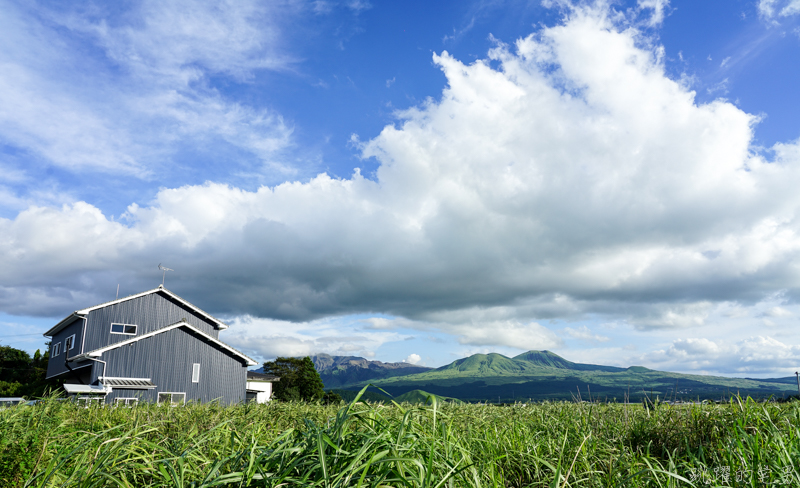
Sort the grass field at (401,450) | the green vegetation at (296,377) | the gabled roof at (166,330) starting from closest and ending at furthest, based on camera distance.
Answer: the grass field at (401,450), the gabled roof at (166,330), the green vegetation at (296,377)

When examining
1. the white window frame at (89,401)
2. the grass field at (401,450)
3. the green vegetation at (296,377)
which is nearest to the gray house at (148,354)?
the green vegetation at (296,377)

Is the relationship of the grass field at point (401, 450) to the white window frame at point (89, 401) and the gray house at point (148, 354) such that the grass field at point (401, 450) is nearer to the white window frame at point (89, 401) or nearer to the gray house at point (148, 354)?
the white window frame at point (89, 401)

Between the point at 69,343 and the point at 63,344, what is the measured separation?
6.72 ft

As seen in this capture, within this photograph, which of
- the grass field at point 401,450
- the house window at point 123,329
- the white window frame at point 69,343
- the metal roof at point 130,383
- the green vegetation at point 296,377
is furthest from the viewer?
the green vegetation at point 296,377

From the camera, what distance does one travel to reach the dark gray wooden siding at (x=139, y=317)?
96.1 ft

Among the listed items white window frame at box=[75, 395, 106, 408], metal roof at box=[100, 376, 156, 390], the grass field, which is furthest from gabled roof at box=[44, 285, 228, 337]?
the grass field

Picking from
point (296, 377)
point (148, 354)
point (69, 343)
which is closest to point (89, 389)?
point (148, 354)

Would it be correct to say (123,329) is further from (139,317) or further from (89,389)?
(89,389)

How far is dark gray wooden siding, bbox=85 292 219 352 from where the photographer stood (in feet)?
96.1

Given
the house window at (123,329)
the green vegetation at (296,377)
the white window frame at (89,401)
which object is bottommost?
the green vegetation at (296,377)

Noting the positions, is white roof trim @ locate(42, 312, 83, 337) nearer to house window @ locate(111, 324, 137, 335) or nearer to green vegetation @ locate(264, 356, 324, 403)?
house window @ locate(111, 324, 137, 335)

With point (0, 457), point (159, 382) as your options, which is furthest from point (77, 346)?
point (0, 457)

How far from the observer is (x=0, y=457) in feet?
15.2

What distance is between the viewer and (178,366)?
1137 inches
